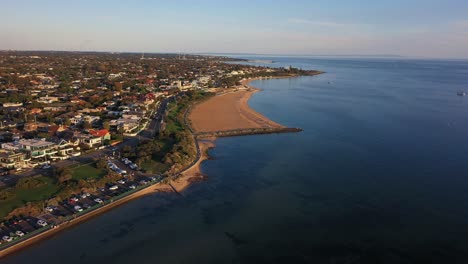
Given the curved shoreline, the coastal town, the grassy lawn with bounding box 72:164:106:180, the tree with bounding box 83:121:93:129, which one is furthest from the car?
the tree with bounding box 83:121:93:129

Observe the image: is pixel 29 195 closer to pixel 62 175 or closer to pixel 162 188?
pixel 62 175

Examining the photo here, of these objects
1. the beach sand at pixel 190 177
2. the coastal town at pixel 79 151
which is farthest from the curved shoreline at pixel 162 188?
the coastal town at pixel 79 151

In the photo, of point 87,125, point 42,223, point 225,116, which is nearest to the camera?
point 42,223

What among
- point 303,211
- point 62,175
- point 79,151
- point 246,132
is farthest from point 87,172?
point 246,132

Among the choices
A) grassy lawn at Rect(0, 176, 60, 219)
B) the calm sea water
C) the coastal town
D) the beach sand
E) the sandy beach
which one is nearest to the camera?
the calm sea water

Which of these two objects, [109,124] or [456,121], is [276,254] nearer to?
[109,124]

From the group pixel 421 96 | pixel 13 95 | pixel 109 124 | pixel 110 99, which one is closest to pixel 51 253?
pixel 109 124

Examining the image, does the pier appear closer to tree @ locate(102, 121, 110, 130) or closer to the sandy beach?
the sandy beach

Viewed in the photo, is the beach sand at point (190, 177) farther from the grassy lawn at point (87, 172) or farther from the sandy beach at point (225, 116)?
the sandy beach at point (225, 116)
